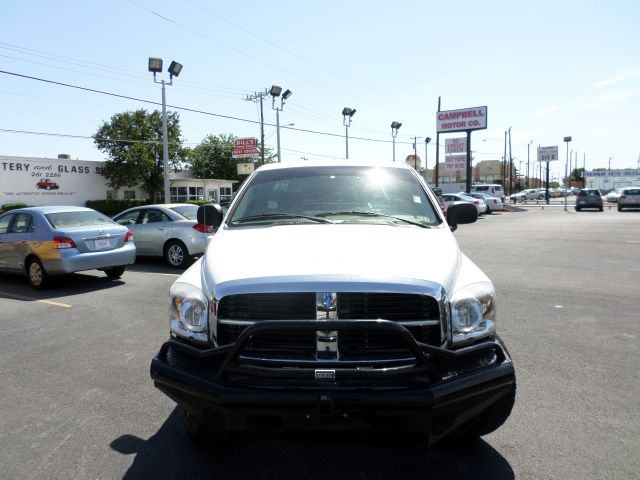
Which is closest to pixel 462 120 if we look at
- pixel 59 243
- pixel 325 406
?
pixel 59 243

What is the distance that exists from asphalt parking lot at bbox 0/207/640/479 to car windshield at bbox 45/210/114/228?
6.21 feet

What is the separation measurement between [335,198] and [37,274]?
7.12 m

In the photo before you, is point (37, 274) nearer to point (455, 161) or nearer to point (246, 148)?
point (246, 148)

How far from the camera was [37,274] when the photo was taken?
8.77 meters

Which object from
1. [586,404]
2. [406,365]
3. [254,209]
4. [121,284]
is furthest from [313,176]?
[121,284]

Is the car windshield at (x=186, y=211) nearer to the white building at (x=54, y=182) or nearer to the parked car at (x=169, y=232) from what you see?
the parked car at (x=169, y=232)

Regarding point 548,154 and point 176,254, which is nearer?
point 176,254

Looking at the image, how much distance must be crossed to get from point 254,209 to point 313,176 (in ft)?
2.01

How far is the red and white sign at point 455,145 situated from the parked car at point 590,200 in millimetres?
10070

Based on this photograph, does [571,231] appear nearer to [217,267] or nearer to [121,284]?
[121,284]

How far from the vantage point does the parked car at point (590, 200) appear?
35281 millimetres

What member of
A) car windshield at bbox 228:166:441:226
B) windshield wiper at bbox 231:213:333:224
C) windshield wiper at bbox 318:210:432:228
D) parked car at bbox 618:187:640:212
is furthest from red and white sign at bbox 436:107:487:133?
windshield wiper at bbox 231:213:333:224

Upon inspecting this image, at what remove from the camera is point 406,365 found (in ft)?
8.08

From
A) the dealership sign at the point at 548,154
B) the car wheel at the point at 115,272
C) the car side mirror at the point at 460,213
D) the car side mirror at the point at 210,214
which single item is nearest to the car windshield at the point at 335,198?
the car side mirror at the point at 210,214
